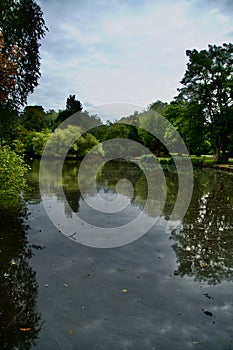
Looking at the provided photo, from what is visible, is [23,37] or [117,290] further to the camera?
[23,37]

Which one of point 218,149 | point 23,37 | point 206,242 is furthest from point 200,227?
point 218,149

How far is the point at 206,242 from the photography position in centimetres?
555

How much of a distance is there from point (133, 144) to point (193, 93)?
680 inches

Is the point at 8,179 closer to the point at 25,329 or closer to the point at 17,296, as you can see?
the point at 17,296

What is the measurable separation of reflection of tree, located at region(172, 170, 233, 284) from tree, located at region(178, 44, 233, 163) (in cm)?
2083

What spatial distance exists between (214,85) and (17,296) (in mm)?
29911

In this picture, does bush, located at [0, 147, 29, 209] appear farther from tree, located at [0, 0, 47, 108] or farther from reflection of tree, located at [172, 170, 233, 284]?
tree, located at [0, 0, 47, 108]

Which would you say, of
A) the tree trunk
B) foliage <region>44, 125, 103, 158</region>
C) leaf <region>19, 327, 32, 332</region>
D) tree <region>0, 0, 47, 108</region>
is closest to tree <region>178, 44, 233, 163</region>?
the tree trunk

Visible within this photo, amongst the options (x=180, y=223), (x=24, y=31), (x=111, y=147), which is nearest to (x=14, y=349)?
(x=180, y=223)

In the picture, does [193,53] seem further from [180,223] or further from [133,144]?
[180,223]

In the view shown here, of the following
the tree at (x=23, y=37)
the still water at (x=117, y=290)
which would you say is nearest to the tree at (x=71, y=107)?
the tree at (x=23, y=37)

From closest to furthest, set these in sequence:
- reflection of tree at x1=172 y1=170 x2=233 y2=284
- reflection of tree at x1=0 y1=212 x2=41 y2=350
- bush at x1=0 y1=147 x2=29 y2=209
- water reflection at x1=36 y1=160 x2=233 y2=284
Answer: reflection of tree at x1=0 y1=212 x2=41 y2=350, reflection of tree at x1=172 y1=170 x2=233 y2=284, water reflection at x1=36 y1=160 x2=233 y2=284, bush at x1=0 y1=147 x2=29 y2=209

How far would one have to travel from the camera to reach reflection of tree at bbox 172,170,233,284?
13.9 ft

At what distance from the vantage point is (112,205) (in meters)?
9.12
